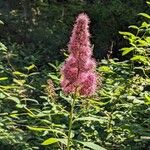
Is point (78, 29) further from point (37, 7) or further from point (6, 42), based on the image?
point (37, 7)

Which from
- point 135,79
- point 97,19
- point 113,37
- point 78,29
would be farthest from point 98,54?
point 78,29

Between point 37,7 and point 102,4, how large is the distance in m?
1.83

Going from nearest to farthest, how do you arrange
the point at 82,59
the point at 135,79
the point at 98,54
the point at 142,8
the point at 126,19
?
1. the point at 82,59
2. the point at 135,79
3. the point at 98,54
4. the point at 126,19
5. the point at 142,8

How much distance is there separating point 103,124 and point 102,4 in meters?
9.02

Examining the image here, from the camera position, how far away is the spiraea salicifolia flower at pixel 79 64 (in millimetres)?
2748

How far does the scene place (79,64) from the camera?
275cm

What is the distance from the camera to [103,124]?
183 inches

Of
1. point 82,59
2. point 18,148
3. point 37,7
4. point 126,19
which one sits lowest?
point 18,148

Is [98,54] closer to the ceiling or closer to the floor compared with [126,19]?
closer to the floor

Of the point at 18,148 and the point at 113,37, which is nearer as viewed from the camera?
the point at 18,148

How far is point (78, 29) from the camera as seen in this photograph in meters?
2.77

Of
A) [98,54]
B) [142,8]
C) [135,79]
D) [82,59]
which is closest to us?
[82,59]

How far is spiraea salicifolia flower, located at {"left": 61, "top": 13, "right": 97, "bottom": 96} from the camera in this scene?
9.02 ft

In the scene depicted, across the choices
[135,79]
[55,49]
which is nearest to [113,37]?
[55,49]
